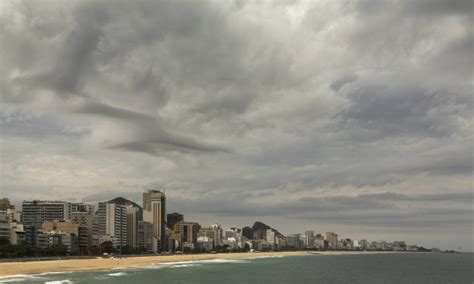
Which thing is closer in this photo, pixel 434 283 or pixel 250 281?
pixel 250 281

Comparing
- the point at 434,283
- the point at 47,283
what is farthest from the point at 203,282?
the point at 434,283

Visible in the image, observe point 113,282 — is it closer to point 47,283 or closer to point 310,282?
point 47,283

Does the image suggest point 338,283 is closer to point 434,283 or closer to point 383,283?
point 383,283

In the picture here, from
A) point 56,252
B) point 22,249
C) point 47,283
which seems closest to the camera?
point 47,283

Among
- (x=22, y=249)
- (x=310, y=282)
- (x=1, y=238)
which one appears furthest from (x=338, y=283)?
(x=1, y=238)

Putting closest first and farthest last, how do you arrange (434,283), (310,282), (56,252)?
(310,282)
(434,283)
(56,252)

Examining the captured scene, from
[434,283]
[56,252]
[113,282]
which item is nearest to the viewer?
[113,282]

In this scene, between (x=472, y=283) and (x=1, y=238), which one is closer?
(x=472, y=283)

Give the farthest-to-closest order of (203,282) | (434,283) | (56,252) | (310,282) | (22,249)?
1. (56,252)
2. (22,249)
3. (434,283)
4. (310,282)
5. (203,282)
